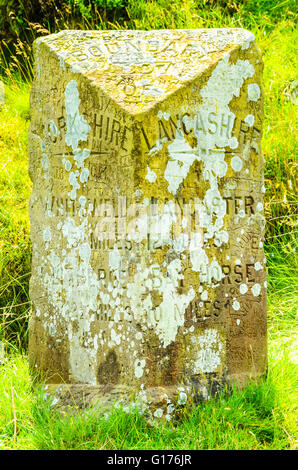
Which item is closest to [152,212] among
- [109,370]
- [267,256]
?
[109,370]

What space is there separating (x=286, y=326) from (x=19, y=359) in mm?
1589

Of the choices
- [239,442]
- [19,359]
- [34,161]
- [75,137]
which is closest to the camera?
[239,442]

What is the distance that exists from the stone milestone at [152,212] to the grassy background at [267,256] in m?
0.17

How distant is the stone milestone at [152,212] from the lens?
2689 mm

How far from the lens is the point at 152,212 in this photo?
269 centimetres

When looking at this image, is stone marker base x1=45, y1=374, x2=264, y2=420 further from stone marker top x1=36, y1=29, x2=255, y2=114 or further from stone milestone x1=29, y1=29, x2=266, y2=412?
stone marker top x1=36, y1=29, x2=255, y2=114

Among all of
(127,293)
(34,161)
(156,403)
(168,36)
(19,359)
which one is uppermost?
(168,36)

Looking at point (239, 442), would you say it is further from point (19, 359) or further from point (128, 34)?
point (128, 34)

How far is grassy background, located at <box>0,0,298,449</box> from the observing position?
2.57 meters

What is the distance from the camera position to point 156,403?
2.68m

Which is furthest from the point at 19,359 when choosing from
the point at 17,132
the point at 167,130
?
the point at 17,132

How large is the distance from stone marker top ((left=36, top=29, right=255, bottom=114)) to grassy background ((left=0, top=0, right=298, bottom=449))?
1.33 m

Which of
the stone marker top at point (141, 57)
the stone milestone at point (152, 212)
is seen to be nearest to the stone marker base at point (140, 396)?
the stone milestone at point (152, 212)

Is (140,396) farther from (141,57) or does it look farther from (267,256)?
(267,256)
